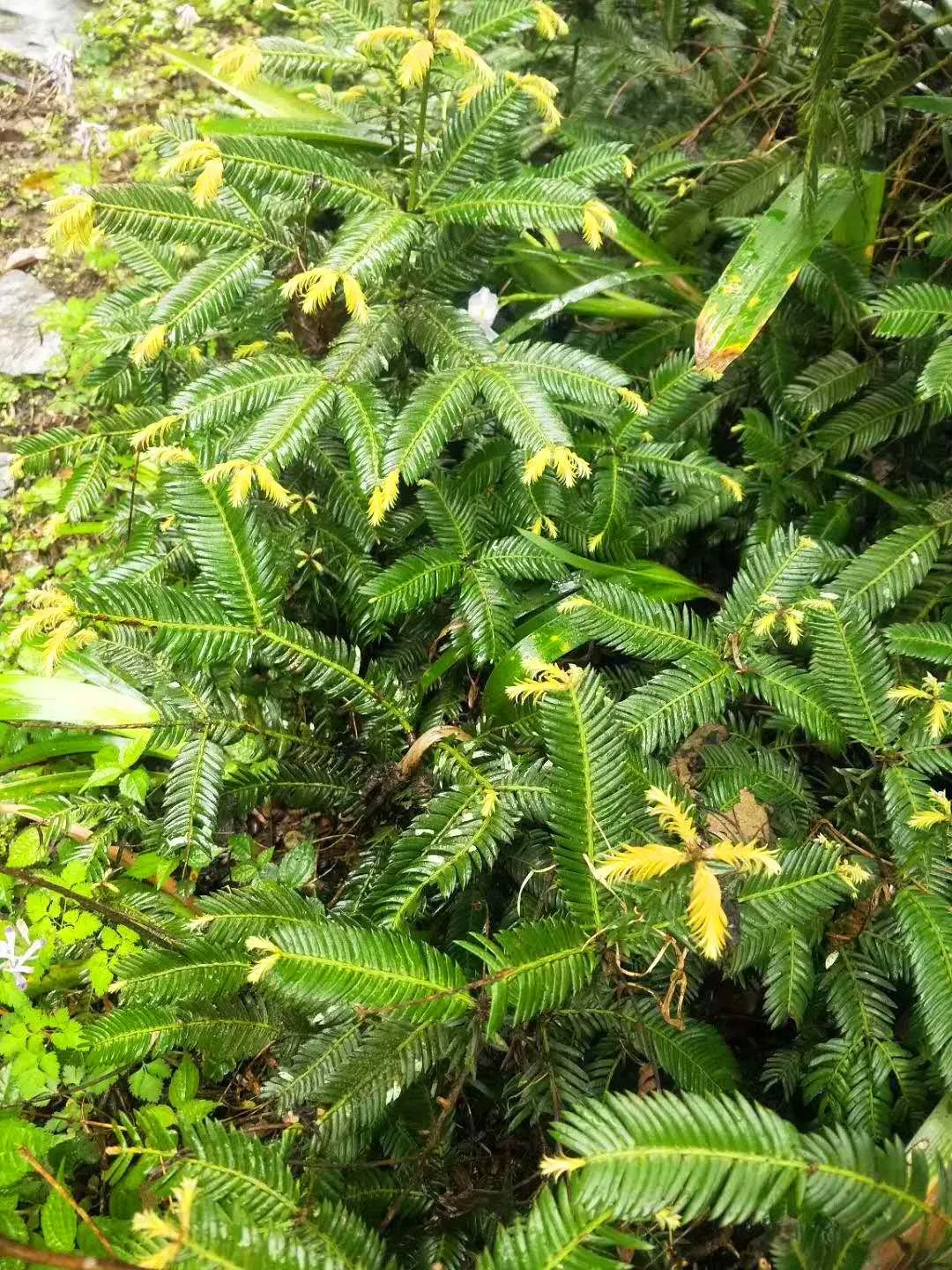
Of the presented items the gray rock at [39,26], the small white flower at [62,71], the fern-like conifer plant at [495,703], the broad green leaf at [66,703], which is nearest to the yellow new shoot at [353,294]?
the fern-like conifer plant at [495,703]

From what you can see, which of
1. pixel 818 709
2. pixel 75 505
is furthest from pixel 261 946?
pixel 75 505

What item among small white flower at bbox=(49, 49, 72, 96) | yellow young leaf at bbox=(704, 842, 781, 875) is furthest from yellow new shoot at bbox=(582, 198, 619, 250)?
small white flower at bbox=(49, 49, 72, 96)

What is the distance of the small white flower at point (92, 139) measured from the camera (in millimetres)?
2998

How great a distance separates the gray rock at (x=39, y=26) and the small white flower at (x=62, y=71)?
0.48 feet

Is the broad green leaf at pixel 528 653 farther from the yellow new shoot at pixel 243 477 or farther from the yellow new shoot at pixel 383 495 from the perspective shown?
the yellow new shoot at pixel 243 477

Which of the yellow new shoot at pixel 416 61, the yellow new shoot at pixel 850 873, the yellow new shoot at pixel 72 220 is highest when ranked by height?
the yellow new shoot at pixel 416 61

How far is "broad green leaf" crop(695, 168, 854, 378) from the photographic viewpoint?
180 centimetres

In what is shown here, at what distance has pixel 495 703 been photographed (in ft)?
5.51

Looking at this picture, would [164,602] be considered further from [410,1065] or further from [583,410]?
[583,410]

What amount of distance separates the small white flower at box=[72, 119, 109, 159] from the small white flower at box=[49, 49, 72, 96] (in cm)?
16

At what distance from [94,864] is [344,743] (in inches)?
23.7

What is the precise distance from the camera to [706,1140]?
866mm

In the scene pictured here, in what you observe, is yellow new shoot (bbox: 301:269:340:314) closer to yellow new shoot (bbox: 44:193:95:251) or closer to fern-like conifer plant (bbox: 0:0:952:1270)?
fern-like conifer plant (bbox: 0:0:952:1270)

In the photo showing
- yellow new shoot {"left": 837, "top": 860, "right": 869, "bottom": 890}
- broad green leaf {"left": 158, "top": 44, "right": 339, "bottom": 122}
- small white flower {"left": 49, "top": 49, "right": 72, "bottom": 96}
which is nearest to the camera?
yellow new shoot {"left": 837, "top": 860, "right": 869, "bottom": 890}
